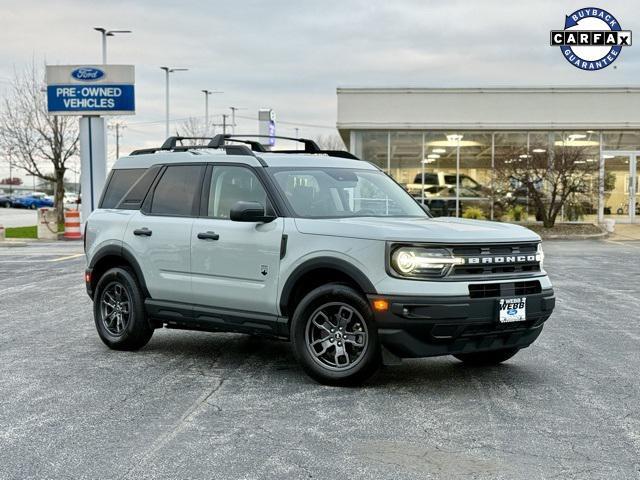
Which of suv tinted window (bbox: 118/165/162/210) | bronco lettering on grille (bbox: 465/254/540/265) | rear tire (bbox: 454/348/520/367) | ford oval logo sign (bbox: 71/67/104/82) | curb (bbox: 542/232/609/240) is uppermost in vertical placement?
ford oval logo sign (bbox: 71/67/104/82)

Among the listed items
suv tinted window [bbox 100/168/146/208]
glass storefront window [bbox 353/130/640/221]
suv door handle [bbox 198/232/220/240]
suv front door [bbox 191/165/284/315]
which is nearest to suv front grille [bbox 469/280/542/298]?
suv front door [bbox 191/165/284/315]

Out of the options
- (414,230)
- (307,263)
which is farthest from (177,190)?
(414,230)

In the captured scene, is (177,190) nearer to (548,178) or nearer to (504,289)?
→ (504,289)

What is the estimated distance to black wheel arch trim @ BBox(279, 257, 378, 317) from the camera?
251 inches

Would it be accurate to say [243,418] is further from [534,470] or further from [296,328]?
[534,470]

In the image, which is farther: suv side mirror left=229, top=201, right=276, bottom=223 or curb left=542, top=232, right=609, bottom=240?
curb left=542, top=232, right=609, bottom=240

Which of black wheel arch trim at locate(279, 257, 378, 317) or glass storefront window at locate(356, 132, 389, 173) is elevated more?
glass storefront window at locate(356, 132, 389, 173)

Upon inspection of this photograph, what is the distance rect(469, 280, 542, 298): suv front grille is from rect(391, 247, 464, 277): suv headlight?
246mm

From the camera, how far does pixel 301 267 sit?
6.75 metres

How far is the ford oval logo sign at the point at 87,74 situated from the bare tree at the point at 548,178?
15.4 metres

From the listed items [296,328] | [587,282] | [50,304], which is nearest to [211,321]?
[296,328]

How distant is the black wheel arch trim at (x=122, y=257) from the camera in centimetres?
809

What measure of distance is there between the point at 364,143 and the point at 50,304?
24.5 meters

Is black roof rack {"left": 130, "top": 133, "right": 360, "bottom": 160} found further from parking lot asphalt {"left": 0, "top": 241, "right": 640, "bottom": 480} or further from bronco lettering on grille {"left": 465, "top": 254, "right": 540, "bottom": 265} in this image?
bronco lettering on grille {"left": 465, "top": 254, "right": 540, "bottom": 265}
